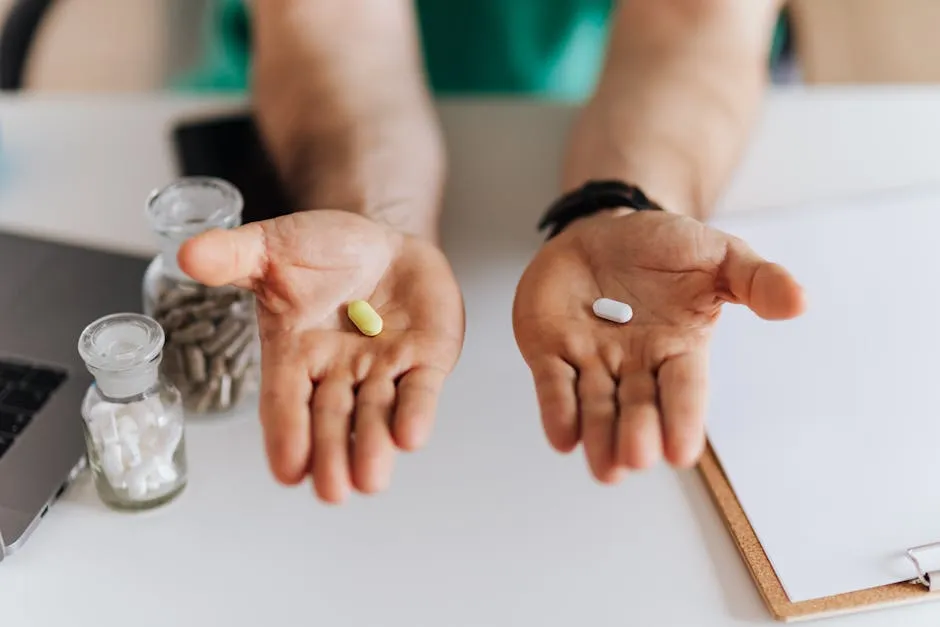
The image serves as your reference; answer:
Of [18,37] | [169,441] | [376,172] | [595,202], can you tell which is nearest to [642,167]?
[595,202]

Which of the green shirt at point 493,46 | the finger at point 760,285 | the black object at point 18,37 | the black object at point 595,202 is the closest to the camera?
the finger at point 760,285

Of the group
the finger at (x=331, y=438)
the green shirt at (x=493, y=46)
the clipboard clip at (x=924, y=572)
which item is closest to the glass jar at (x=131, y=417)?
the finger at (x=331, y=438)

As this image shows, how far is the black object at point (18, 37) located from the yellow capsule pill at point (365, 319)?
0.65m

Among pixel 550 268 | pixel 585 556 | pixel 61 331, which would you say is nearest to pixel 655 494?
pixel 585 556

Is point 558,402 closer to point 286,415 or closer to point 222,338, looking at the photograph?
point 286,415

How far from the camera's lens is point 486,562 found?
0.67 metres

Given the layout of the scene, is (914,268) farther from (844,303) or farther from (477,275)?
(477,275)

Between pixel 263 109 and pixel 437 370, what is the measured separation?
48cm

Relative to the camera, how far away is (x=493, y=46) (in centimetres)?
123

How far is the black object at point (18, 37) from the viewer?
1.09m

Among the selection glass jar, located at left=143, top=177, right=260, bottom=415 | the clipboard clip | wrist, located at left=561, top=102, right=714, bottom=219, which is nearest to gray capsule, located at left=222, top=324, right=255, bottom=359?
glass jar, located at left=143, top=177, right=260, bottom=415

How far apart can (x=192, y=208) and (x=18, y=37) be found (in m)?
0.54

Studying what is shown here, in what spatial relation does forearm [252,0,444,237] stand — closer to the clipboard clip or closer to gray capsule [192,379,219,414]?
gray capsule [192,379,219,414]

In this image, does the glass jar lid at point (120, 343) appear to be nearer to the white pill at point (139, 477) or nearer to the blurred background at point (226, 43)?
the white pill at point (139, 477)
